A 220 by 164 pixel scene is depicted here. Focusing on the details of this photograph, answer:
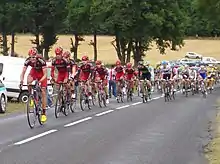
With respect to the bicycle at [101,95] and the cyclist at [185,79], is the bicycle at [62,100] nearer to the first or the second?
the bicycle at [101,95]

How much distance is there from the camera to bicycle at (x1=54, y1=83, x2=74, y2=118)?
18312 millimetres

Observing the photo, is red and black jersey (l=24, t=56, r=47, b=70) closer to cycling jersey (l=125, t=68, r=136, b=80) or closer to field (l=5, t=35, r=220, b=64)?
cycling jersey (l=125, t=68, r=136, b=80)

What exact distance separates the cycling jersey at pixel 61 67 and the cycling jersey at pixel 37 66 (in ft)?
8.64

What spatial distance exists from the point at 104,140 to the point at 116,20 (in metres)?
52.9

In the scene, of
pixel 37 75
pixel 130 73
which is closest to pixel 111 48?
pixel 130 73

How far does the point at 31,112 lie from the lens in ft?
49.7

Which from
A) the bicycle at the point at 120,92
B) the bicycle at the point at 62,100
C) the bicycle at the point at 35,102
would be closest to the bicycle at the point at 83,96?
the bicycle at the point at 62,100

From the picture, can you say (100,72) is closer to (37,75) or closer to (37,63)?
(37,75)

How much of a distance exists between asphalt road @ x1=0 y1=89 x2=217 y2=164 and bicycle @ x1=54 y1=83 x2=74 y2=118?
0.42 metres

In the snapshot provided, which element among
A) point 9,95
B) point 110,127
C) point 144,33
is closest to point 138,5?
point 144,33

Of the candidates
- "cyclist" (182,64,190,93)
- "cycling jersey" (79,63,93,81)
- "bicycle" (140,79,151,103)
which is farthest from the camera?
"cyclist" (182,64,190,93)

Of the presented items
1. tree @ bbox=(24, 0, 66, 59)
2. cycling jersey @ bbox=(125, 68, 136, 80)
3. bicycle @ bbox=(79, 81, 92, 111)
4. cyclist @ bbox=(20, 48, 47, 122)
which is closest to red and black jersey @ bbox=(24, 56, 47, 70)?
cyclist @ bbox=(20, 48, 47, 122)

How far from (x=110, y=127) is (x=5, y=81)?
12.9 m

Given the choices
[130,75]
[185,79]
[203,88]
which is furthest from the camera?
[203,88]
